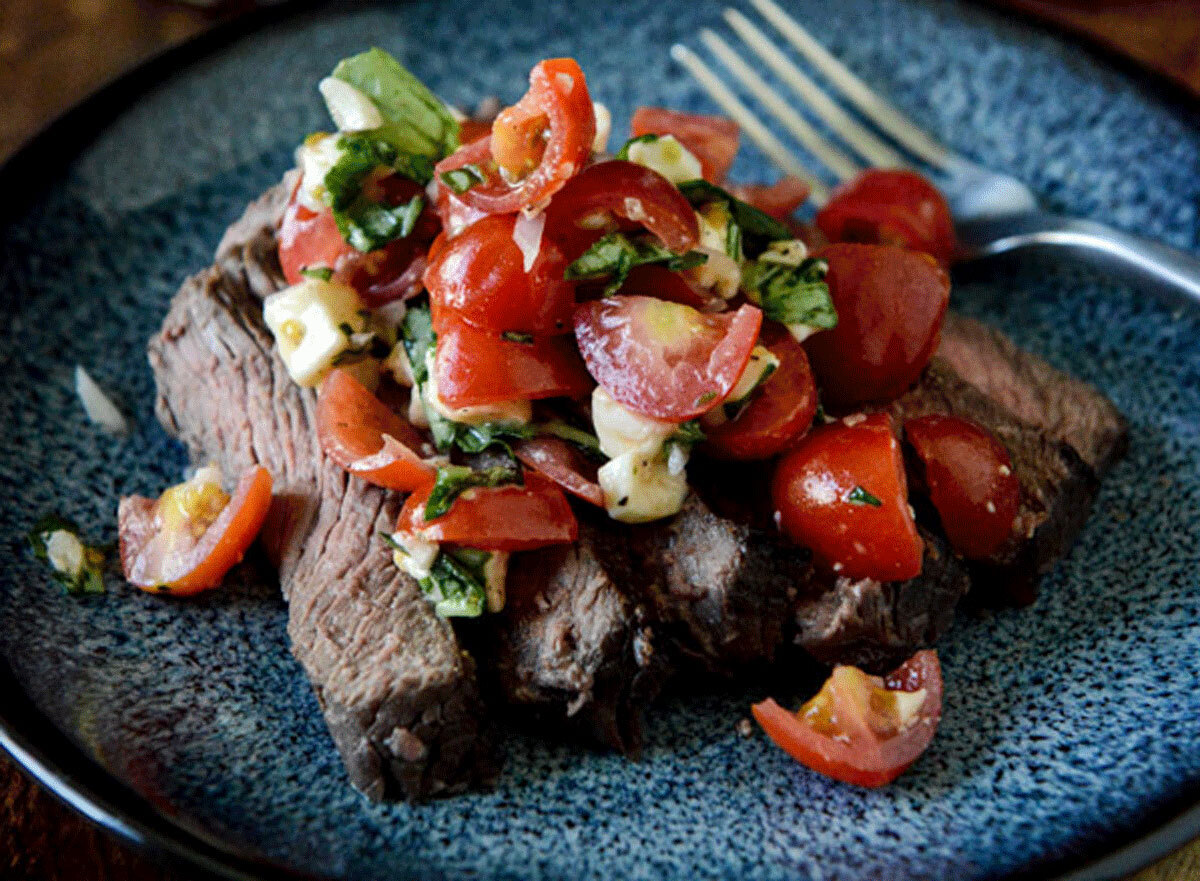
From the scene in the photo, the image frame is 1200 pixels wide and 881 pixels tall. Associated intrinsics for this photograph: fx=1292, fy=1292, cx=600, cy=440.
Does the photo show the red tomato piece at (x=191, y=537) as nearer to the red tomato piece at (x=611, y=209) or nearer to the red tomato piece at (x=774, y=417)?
the red tomato piece at (x=611, y=209)

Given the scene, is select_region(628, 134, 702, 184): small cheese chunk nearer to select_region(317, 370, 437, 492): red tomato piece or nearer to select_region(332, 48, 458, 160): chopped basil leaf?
select_region(332, 48, 458, 160): chopped basil leaf

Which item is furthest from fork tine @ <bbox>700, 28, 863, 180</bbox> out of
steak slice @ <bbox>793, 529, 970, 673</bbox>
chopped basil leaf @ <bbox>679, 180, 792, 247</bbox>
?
steak slice @ <bbox>793, 529, 970, 673</bbox>

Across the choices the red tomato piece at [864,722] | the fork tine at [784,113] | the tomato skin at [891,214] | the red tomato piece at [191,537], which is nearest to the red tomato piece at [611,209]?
the red tomato piece at [191,537]

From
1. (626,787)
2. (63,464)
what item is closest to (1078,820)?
(626,787)

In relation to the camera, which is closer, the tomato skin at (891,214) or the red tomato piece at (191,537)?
the red tomato piece at (191,537)

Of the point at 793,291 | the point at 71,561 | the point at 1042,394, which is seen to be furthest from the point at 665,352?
the point at 71,561

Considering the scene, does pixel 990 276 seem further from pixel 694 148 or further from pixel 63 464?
pixel 63 464
